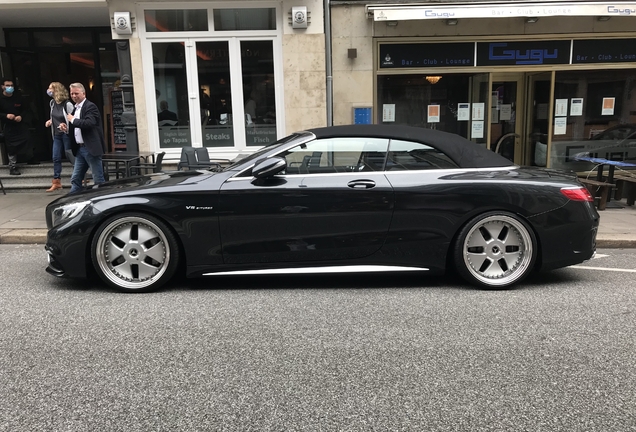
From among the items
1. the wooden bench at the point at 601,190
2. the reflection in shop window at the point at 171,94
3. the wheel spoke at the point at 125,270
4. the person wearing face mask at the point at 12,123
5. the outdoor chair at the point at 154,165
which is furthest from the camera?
the person wearing face mask at the point at 12,123

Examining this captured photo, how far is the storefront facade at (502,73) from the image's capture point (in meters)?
9.95

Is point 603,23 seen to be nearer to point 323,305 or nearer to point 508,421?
point 323,305

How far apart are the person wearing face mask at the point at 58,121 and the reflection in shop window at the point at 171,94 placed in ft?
5.67

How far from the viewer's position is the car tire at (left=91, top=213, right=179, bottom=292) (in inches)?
180

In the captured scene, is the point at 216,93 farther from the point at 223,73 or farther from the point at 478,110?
the point at 478,110

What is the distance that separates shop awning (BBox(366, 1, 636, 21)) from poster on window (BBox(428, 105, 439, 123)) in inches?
77.6

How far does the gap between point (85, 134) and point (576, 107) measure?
941 cm

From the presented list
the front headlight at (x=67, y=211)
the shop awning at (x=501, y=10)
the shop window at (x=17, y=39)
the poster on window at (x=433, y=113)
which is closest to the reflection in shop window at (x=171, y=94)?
the shop window at (x=17, y=39)

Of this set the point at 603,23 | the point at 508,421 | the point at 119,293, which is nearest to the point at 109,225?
the point at 119,293

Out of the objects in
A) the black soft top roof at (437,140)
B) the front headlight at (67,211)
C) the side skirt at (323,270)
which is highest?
the black soft top roof at (437,140)

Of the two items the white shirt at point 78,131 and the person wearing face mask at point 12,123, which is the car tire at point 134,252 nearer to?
the white shirt at point 78,131

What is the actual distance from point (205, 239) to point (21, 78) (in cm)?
949

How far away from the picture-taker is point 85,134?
7.70 metres

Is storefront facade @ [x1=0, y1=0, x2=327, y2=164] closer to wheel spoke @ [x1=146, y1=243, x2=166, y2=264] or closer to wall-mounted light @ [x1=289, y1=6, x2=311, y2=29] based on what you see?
wall-mounted light @ [x1=289, y1=6, x2=311, y2=29]
